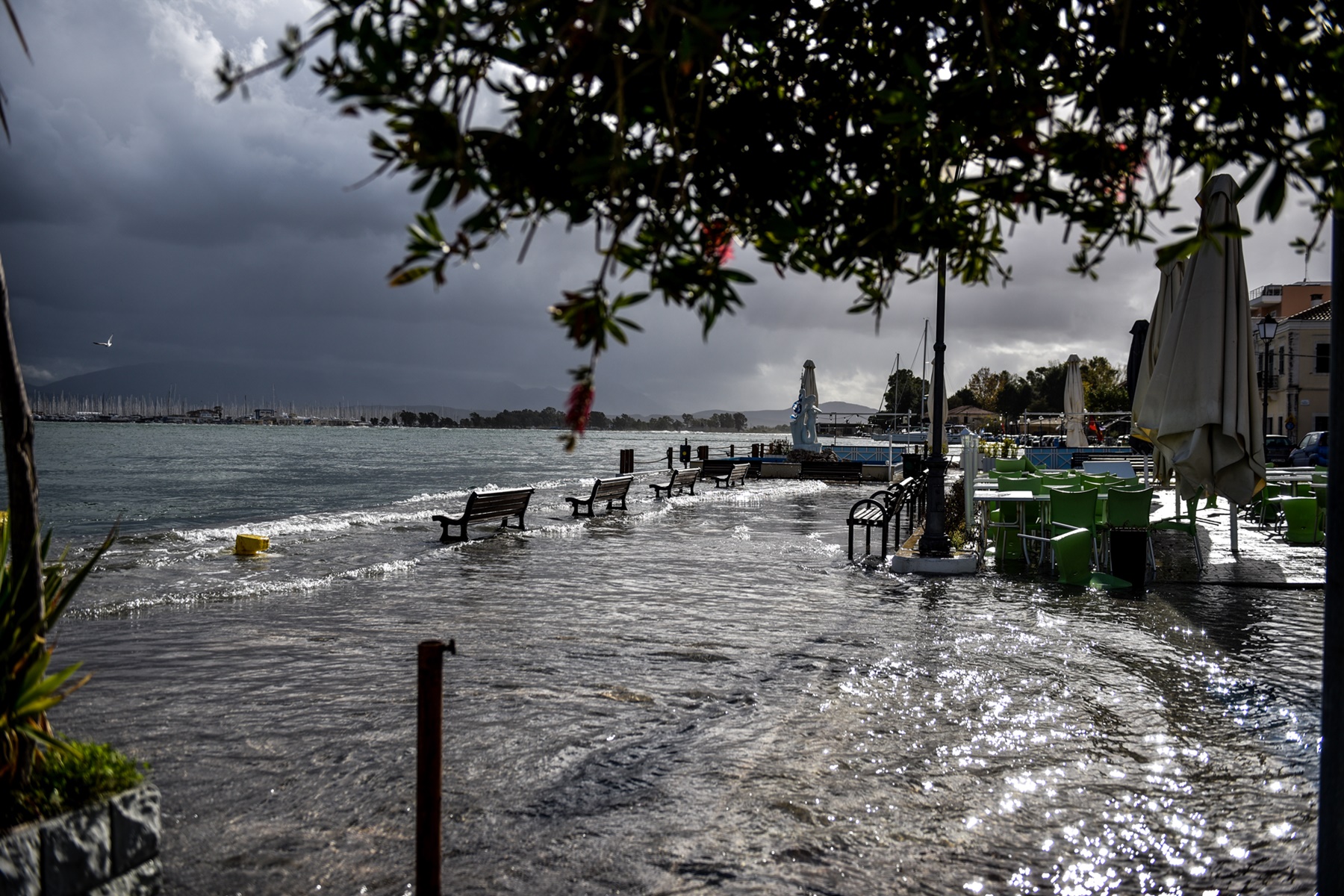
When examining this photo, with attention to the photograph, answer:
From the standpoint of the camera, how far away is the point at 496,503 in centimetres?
1852

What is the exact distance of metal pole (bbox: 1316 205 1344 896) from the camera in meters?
3.11

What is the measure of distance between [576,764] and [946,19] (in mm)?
4233

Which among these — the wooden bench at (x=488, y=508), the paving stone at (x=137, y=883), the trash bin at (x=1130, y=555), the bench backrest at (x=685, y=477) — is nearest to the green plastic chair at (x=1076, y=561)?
the trash bin at (x=1130, y=555)

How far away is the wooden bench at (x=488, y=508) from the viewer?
17.6 m

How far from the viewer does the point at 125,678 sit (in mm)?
7270

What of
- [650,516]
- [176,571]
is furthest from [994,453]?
[176,571]

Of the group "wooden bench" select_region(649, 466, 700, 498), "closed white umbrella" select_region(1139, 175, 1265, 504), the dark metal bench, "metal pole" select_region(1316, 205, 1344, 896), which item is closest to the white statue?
"wooden bench" select_region(649, 466, 700, 498)

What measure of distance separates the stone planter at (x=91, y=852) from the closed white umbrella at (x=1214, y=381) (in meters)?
8.10

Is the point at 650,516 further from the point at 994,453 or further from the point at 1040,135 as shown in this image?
the point at 1040,135

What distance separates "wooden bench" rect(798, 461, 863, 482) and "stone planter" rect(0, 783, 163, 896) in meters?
33.5

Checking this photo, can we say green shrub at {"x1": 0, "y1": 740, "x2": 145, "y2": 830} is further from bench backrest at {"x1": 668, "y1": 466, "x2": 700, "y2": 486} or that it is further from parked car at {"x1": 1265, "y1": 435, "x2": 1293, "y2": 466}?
parked car at {"x1": 1265, "y1": 435, "x2": 1293, "y2": 466}

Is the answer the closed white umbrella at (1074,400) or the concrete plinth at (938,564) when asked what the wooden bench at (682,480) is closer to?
the closed white umbrella at (1074,400)

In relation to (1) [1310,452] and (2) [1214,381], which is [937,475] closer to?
(2) [1214,381]

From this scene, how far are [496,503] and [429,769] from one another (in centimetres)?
1582
